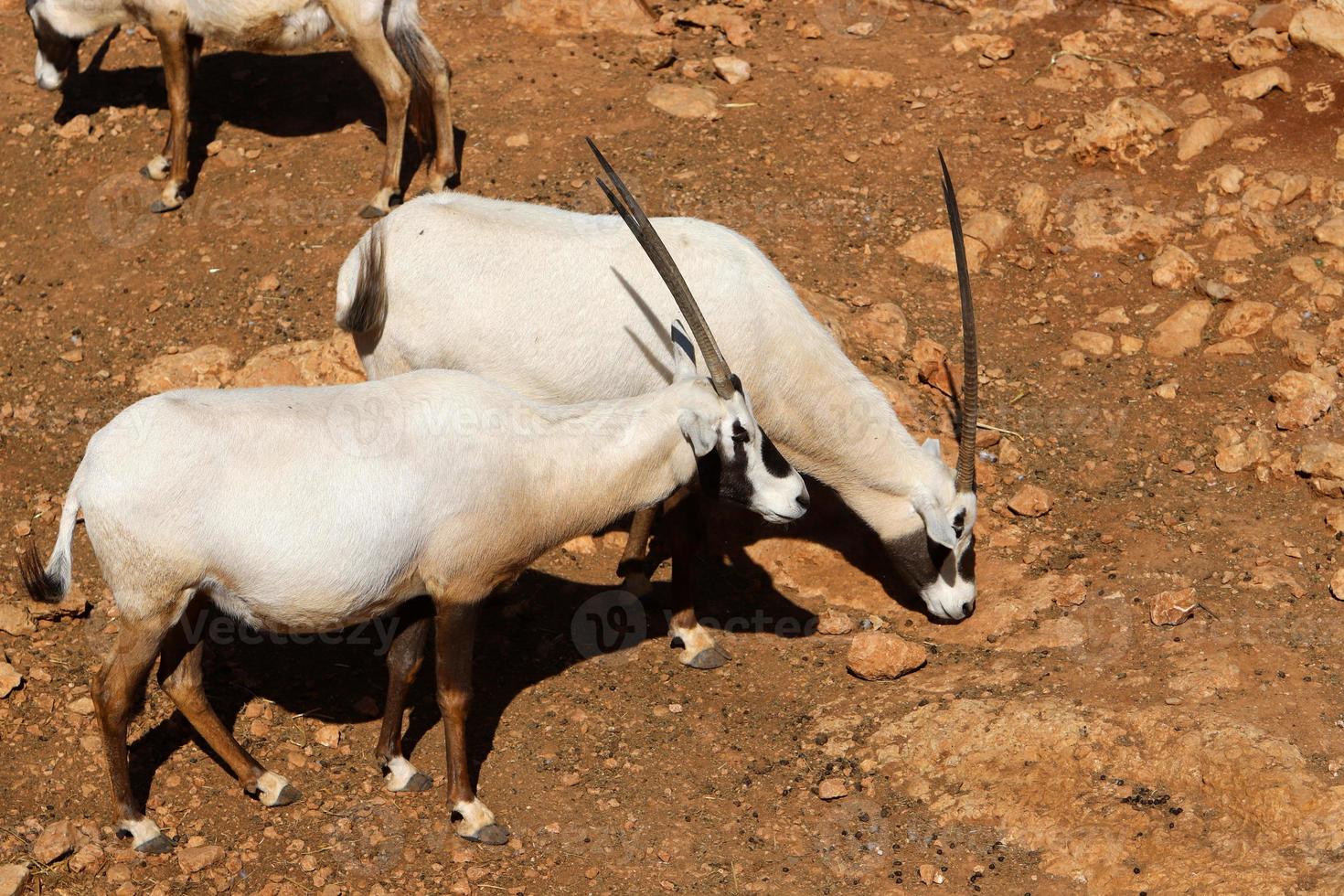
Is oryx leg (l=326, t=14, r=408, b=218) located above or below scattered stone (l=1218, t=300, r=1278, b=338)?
above

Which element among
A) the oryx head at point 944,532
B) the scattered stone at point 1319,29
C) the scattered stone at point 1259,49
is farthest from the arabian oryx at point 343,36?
the scattered stone at point 1319,29

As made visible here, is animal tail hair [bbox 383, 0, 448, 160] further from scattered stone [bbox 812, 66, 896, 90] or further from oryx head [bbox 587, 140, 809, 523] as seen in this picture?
oryx head [bbox 587, 140, 809, 523]

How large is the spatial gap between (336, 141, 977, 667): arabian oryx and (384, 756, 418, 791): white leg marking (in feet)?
6.68

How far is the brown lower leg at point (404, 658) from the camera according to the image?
679 centimetres

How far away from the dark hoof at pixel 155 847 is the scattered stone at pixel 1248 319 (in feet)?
24.0

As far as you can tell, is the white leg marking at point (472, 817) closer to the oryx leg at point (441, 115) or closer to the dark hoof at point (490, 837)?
the dark hoof at point (490, 837)

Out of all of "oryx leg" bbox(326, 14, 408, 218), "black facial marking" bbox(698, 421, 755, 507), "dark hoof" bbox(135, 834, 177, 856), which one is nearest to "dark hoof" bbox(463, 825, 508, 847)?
"dark hoof" bbox(135, 834, 177, 856)

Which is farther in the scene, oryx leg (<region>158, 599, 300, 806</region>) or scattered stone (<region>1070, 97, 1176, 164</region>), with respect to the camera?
scattered stone (<region>1070, 97, 1176, 164</region>)

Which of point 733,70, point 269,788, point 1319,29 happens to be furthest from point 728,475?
point 1319,29

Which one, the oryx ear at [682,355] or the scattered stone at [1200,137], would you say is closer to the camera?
the oryx ear at [682,355]

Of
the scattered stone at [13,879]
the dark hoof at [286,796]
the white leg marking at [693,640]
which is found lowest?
the white leg marking at [693,640]

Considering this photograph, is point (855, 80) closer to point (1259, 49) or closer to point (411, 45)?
point (1259, 49)

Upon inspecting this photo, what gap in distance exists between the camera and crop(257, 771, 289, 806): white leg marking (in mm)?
6781

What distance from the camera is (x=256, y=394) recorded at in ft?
20.9
